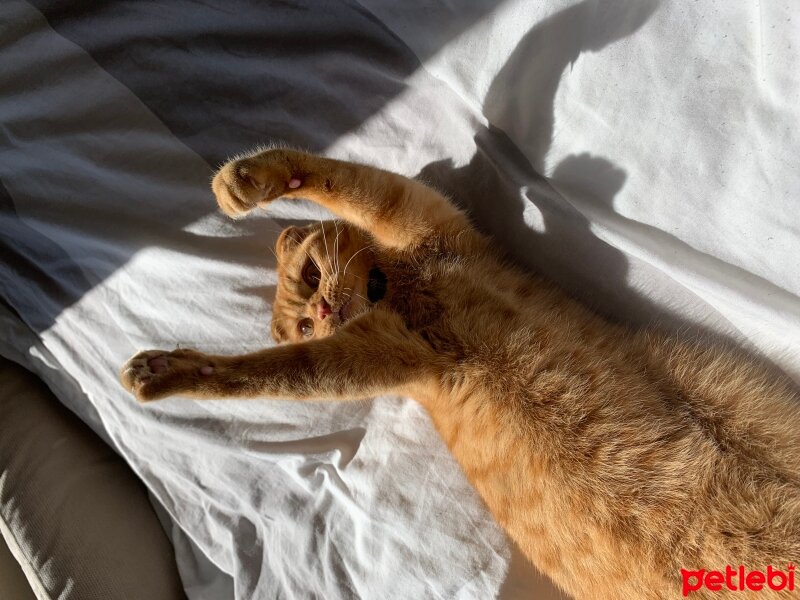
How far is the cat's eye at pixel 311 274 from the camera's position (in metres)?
1.17

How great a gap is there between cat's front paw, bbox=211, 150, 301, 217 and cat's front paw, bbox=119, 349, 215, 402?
30 cm

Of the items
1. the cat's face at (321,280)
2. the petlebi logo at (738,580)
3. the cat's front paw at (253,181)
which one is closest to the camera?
the petlebi logo at (738,580)

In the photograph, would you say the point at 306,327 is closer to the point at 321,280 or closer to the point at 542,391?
the point at 321,280

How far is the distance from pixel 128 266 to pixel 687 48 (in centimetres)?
118

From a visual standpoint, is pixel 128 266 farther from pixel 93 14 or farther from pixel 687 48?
pixel 687 48

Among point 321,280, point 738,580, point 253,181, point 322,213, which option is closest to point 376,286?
point 321,280

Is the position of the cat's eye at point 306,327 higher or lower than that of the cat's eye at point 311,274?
lower

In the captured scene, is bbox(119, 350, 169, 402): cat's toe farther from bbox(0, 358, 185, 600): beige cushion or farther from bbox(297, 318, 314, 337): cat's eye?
bbox(0, 358, 185, 600): beige cushion

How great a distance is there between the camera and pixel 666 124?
0.82 metres

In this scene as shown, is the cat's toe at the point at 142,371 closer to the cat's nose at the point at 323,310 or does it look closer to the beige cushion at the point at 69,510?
the cat's nose at the point at 323,310

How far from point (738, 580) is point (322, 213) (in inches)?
40.2

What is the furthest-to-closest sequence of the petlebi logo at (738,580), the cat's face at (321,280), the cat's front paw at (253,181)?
the cat's face at (321,280) < the cat's front paw at (253,181) < the petlebi logo at (738,580)

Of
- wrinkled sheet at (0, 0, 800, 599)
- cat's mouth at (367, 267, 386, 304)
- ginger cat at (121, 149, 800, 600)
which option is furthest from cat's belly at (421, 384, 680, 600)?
cat's mouth at (367, 267, 386, 304)

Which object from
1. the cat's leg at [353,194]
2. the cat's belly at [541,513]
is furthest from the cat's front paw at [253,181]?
the cat's belly at [541,513]
